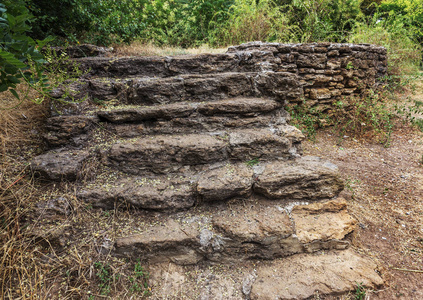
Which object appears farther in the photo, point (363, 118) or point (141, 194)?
point (363, 118)

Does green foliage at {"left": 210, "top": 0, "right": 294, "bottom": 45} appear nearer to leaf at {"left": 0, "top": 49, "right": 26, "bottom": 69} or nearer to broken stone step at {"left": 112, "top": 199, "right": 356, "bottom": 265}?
broken stone step at {"left": 112, "top": 199, "right": 356, "bottom": 265}

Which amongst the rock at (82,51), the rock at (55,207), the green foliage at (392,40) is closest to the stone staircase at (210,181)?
the rock at (55,207)

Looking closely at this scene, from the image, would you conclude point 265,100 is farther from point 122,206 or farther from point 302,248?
point 122,206

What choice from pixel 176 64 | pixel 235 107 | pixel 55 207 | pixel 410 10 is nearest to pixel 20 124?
pixel 55 207

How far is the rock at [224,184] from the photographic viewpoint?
1.97 metres

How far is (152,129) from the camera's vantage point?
238cm

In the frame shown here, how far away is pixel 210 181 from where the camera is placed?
→ 6.65 ft

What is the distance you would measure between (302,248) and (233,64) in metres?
2.39

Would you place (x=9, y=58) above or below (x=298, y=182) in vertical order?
above

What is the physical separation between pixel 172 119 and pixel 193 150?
19.1 inches

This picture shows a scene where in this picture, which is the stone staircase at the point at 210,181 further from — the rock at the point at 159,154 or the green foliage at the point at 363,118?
the green foliage at the point at 363,118

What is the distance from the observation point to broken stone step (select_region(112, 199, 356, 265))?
1769 mm

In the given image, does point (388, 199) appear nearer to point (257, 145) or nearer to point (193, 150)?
point (257, 145)

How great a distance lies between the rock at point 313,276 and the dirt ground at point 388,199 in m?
0.15
